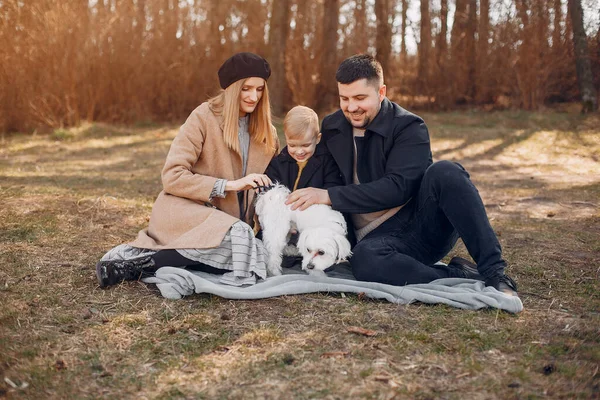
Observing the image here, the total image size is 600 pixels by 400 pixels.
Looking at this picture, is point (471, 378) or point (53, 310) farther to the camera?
point (53, 310)

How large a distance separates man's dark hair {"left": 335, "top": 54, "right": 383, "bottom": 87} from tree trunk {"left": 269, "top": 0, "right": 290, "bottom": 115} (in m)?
10.2

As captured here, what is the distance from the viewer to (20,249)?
4434 mm

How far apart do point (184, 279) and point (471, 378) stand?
184cm

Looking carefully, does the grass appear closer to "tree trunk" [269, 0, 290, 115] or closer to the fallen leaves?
the fallen leaves

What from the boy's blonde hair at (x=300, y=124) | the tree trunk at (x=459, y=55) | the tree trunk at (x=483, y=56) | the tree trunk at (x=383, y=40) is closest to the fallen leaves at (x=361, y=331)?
the boy's blonde hair at (x=300, y=124)

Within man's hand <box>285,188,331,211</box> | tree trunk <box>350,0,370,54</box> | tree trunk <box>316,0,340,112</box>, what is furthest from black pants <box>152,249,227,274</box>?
tree trunk <box>350,0,370,54</box>

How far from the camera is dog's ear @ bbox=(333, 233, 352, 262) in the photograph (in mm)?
3664

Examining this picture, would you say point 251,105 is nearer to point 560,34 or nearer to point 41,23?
point 41,23

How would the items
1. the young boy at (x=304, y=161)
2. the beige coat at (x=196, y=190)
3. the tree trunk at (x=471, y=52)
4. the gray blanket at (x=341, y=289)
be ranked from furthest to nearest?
the tree trunk at (x=471, y=52)
the young boy at (x=304, y=161)
the beige coat at (x=196, y=190)
the gray blanket at (x=341, y=289)

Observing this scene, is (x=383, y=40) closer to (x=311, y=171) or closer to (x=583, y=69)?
(x=583, y=69)

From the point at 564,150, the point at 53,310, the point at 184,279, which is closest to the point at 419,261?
the point at 184,279

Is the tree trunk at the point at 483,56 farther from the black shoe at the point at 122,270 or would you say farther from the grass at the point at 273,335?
the black shoe at the point at 122,270

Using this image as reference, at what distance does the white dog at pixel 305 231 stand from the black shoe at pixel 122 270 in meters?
0.80

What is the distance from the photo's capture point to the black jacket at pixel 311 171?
4.02 meters
